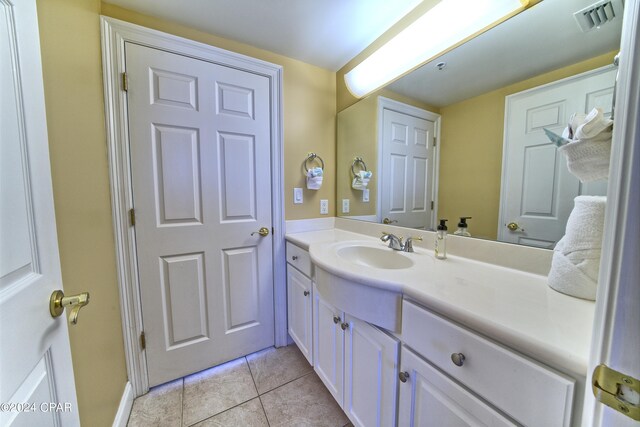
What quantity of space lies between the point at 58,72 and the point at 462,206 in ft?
5.46

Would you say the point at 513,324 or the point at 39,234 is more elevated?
the point at 39,234

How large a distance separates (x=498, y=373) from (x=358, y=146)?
1441 millimetres

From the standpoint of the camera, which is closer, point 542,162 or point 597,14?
point 597,14

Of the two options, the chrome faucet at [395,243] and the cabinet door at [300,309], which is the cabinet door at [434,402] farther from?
the cabinet door at [300,309]

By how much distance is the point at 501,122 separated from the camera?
3.03 feet

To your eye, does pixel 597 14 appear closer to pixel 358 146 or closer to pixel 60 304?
pixel 358 146

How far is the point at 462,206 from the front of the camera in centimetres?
107

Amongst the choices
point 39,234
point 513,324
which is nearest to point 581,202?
point 513,324

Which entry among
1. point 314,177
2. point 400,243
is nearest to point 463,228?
point 400,243

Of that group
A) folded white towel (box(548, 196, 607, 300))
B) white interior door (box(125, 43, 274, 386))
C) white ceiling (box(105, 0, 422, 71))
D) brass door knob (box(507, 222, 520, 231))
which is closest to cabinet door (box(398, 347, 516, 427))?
folded white towel (box(548, 196, 607, 300))

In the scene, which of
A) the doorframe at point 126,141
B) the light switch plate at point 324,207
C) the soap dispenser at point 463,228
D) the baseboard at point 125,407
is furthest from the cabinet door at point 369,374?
the doorframe at point 126,141

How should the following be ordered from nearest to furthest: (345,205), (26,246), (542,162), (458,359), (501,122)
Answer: (26,246)
(458,359)
(542,162)
(501,122)
(345,205)

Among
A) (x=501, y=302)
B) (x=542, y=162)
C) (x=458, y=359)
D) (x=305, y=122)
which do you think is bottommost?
(x=458, y=359)

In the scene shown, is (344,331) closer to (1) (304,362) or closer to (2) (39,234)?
(1) (304,362)
